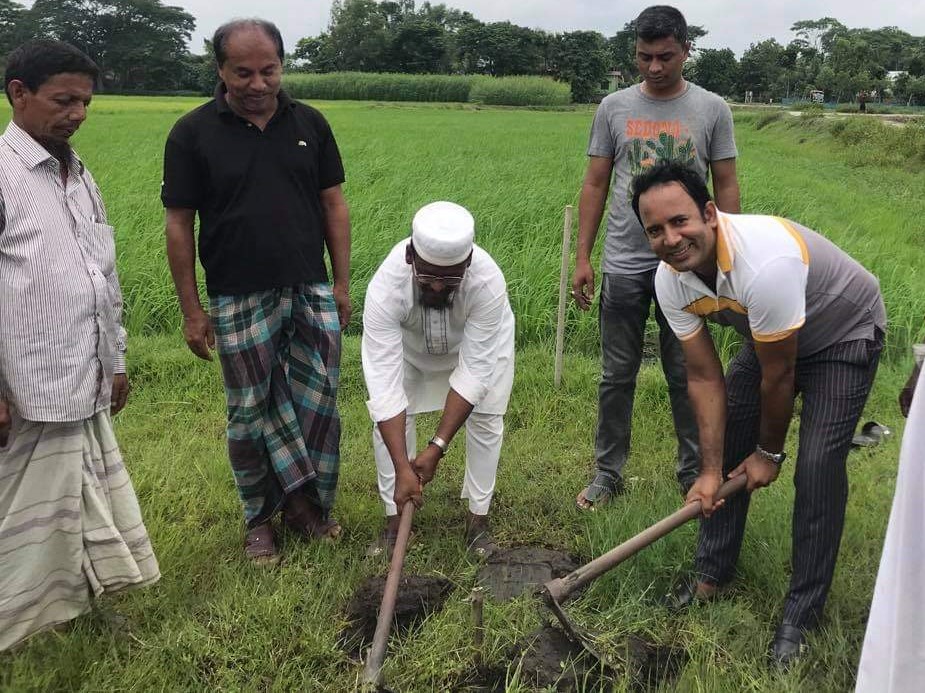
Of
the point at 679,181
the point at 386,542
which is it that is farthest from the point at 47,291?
the point at 679,181

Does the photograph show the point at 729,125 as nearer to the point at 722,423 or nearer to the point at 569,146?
the point at 722,423

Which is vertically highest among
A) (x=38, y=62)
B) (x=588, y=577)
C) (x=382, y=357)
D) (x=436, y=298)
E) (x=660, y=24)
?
(x=660, y=24)

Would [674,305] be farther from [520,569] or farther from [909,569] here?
[520,569]

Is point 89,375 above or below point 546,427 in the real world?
above

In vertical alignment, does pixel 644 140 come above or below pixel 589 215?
above

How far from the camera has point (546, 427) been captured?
3812 mm

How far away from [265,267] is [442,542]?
3.95ft

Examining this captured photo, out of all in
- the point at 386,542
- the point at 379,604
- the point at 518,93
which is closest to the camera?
the point at 379,604

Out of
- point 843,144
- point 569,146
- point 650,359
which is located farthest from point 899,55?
point 650,359

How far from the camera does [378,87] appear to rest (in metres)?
39.6

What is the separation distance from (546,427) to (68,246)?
242cm

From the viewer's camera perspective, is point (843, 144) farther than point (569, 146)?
Yes

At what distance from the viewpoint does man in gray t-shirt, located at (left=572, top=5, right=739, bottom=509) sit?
111 inches

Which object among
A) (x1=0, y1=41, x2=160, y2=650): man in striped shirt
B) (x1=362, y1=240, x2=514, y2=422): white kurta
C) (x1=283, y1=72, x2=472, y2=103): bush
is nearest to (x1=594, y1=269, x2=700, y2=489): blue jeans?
(x1=362, y1=240, x2=514, y2=422): white kurta
